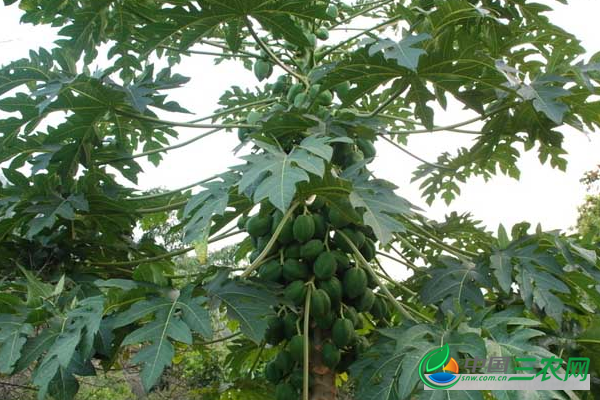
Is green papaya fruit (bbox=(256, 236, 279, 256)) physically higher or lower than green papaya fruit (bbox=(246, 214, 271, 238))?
lower

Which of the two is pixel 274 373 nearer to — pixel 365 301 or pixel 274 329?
pixel 274 329

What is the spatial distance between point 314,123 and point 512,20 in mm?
828

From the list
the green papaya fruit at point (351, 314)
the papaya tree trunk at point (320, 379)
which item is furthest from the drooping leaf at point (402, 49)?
the papaya tree trunk at point (320, 379)

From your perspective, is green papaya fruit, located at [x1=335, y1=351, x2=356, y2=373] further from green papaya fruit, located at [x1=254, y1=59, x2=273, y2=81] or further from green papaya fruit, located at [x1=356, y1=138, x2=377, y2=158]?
green papaya fruit, located at [x1=254, y1=59, x2=273, y2=81]

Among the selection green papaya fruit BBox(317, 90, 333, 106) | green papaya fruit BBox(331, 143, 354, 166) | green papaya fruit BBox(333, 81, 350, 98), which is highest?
green papaya fruit BBox(333, 81, 350, 98)

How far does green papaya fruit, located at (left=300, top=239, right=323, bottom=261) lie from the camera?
6.50ft

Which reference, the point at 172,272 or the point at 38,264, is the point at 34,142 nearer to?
the point at 38,264

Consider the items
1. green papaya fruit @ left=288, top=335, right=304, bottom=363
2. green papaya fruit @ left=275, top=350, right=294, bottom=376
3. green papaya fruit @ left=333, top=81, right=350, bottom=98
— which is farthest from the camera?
green papaya fruit @ left=333, top=81, right=350, bottom=98

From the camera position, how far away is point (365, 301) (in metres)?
2.05

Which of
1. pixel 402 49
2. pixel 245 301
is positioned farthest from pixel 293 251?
pixel 402 49

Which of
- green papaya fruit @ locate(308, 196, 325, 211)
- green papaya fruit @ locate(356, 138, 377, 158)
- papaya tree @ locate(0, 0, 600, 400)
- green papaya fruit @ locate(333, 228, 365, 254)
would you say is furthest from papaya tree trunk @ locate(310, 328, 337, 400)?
green papaya fruit @ locate(356, 138, 377, 158)

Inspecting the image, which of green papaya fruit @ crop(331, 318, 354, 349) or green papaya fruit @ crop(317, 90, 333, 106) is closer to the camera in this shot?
green papaya fruit @ crop(331, 318, 354, 349)

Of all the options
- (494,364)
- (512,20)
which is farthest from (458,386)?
(512,20)

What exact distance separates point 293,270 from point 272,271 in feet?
0.23
